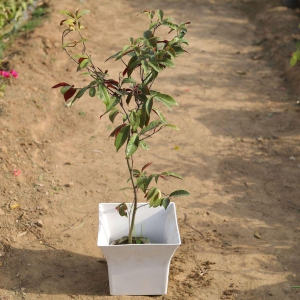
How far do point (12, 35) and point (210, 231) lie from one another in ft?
13.7

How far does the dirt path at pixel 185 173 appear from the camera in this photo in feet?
12.3

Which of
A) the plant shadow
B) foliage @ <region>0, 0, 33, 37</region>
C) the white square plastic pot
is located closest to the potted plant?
the white square plastic pot

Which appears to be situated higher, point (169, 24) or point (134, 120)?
point (169, 24)

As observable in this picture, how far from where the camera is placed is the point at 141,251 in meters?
3.30

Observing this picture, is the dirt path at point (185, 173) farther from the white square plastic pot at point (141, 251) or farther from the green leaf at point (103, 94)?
the green leaf at point (103, 94)

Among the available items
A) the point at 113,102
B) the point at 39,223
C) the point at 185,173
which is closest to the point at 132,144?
the point at 113,102

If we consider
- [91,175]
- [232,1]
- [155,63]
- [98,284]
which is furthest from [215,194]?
[232,1]

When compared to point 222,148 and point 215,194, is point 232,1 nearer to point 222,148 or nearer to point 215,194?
point 222,148

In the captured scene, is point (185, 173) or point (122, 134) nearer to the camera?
point (122, 134)

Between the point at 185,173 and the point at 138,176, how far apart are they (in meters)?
1.54

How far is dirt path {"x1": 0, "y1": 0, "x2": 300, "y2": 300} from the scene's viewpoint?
3.73 m

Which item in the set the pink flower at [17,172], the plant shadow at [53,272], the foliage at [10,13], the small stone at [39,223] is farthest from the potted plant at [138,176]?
the foliage at [10,13]

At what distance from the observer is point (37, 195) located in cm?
445

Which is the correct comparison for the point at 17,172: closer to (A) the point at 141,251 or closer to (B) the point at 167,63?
(A) the point at 141,251
